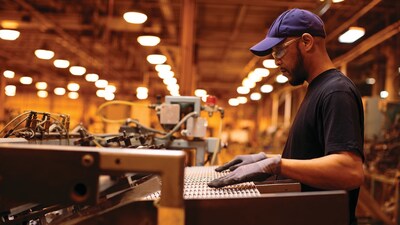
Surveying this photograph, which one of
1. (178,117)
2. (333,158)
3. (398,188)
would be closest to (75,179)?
(333,158)

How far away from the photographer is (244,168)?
1.00 metres

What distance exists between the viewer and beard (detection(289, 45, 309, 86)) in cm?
132

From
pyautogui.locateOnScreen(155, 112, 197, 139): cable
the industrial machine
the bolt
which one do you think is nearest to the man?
the industrial machine

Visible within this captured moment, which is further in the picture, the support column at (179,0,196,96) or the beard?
the support column at (179,0,196,96)

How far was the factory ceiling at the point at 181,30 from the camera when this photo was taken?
4.43 metres

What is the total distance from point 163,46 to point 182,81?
392 centimetres

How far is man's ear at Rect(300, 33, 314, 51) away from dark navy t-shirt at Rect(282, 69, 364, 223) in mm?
109

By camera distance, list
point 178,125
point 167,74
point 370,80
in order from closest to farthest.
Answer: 1. point 178,125
2. point 370,80
3. point 167,74

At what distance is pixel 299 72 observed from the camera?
1.35 m

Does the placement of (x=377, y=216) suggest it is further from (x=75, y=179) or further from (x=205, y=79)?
(x=205, y=79)

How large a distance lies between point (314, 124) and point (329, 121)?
0.43ft

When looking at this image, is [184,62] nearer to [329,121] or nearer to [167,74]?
[329,121]

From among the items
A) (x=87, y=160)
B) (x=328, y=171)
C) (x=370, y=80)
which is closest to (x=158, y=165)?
(x=87, y=160)

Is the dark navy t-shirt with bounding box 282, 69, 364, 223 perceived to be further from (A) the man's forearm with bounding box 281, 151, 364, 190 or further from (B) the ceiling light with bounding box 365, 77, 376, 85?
(B) the ceiling light with bounding box 365, 77, 376, 85
